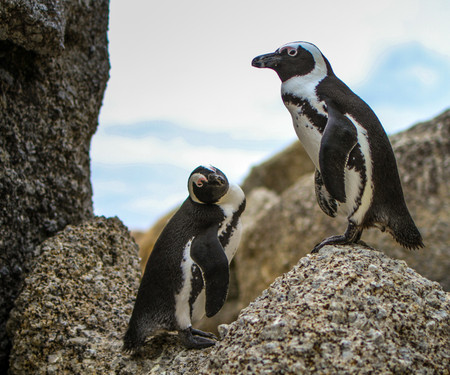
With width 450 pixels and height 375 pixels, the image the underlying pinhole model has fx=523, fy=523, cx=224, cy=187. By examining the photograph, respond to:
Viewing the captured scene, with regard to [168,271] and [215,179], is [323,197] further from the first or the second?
[168,271]

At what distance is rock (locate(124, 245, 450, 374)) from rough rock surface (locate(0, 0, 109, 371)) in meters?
0.97

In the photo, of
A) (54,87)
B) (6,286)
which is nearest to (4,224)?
(6,286)

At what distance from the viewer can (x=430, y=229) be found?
3586mm

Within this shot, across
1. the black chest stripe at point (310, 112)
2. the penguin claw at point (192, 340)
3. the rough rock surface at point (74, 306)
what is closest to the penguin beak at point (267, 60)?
the black chest stripe at point (310, 112)

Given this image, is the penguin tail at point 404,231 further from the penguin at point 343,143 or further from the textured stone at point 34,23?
the textured stone at point 34,23

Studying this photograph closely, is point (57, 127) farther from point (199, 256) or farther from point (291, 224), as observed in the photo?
point (291, 224)

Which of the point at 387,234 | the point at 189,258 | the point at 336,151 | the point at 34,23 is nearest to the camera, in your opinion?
the point at 336,151

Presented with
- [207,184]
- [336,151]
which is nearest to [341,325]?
[336,151]

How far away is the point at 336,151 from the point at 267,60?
45 cm

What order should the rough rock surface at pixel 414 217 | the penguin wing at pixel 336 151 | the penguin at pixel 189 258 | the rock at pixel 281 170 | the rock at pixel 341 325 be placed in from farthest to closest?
the rock at pixel 281 170
the rough rock surface at pixel 414 217
the penguin at pixel 189 258
the penguin wing at pixel 336 151
the rock at pixel 341 325

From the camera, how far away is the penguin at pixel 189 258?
1.70m

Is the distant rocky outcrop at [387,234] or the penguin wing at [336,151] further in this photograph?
the distant rocky outcrop at [387,234]

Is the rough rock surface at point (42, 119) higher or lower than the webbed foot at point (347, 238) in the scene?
higher

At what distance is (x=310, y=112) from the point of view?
5.62 ft
